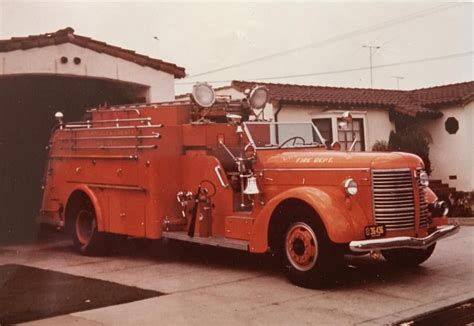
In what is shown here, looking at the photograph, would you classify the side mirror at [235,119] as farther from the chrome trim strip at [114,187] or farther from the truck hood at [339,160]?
the chrome trim strip at [114,187]

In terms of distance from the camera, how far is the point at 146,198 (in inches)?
337

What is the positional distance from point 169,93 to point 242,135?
4645 mm

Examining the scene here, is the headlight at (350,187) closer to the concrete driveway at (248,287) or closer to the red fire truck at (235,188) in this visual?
the red fire truck at (235,188)

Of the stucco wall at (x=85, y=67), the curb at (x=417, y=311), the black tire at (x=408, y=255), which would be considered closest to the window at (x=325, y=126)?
the stucco wall at (x=85, y=67)

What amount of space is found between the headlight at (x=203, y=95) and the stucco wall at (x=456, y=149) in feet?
38.0

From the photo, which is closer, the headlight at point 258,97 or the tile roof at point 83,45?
the headlight at point 258,97

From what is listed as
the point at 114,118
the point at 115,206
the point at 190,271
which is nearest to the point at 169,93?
the point at 114,118

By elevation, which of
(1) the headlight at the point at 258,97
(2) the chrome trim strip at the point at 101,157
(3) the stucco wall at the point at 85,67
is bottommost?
(2) the chrome trim strip at the point at 101,157

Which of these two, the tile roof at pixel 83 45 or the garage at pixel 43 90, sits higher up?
the tile roof at pixel 83 45

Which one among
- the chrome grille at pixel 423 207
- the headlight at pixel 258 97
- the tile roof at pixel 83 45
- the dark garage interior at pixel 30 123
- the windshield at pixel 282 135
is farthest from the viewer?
the dark garage interior at pixel 30 123

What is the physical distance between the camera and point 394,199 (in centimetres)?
689

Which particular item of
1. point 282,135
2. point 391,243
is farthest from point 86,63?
point 391,243

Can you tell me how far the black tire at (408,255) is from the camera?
7.92 m

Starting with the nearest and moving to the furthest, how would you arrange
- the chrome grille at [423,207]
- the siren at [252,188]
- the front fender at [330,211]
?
the front fender at [330,211]
the chrome grille at [423,207]
the siren at [252,188]
